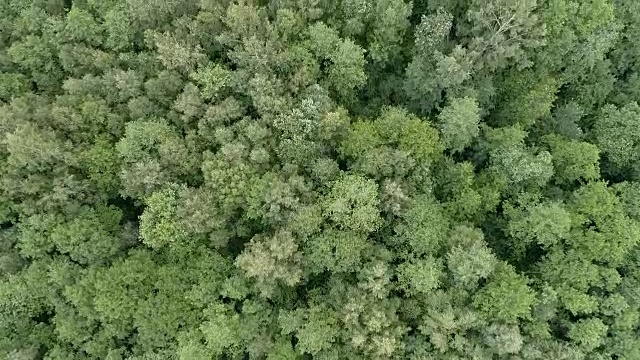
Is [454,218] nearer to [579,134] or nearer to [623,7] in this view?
[579,134]

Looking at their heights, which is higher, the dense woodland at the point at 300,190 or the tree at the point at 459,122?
the tree at the point at 459,122

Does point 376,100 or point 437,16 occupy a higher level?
point 437,16

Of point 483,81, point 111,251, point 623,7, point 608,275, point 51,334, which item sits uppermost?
point 623,7

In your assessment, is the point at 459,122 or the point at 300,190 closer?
the point at 300,190

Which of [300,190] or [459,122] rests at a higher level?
[459,122]

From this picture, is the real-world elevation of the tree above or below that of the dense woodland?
above

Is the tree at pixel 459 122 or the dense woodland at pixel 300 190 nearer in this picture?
the dense woodland at pixel 300 190

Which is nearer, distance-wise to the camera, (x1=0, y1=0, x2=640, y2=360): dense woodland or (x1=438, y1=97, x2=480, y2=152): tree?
(x1=0, y1=0, x2=640, y2=360): dense woodland

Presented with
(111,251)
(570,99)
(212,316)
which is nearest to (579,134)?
(570,99)
